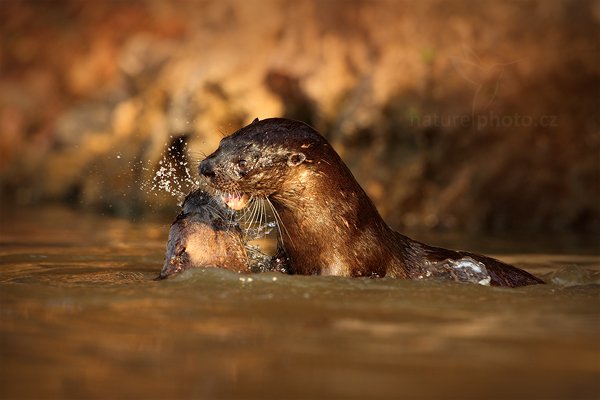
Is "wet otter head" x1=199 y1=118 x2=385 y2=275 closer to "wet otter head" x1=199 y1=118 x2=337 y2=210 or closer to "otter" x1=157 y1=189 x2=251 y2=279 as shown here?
"wet otter head" x1=199 y1=118 x2=337 y2=210

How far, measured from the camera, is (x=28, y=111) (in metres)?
12.3

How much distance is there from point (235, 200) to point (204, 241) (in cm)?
29

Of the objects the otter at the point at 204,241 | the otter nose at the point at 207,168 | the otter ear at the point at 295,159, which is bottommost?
the otter at the point at 204,241

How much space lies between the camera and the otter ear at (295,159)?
3975 millimetres

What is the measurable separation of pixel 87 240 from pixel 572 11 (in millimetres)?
4113

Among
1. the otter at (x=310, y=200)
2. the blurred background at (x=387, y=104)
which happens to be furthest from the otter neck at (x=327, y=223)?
the blurred background at (x=387, y=104)

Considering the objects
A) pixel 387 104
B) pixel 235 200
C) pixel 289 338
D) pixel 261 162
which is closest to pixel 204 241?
pixel 235 200

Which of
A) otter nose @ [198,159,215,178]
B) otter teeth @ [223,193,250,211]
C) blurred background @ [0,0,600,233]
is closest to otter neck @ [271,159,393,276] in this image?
otter teeth @ [223,193,250,211]

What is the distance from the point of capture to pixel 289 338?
8.73 feet

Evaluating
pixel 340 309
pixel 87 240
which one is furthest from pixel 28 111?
pixel 340 309

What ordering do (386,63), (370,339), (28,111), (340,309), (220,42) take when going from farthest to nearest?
(28,111)
(220,42)
(386,63)
(340,309)
(370,339)

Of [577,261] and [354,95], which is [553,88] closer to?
[354,95]

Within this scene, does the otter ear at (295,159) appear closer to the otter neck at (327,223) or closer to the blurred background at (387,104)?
the otter neck at (327,223)

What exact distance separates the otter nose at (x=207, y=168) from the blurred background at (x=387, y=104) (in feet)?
7.67
